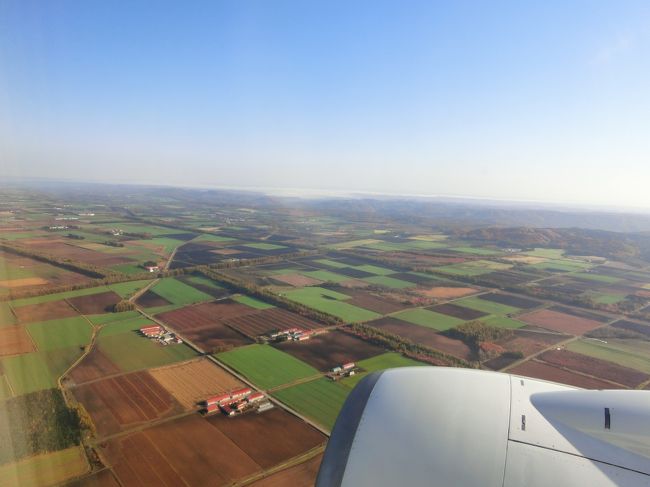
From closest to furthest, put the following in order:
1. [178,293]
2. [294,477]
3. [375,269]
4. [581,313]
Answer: [294,477] → [581,313] → [178,293] → [375,269]

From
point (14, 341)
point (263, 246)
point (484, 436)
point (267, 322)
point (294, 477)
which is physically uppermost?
point (484, 436)

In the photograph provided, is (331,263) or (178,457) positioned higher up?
(178,457)

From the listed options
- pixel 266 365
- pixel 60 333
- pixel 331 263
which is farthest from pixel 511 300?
pixel 60 333

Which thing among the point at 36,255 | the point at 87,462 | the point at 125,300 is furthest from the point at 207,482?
the point at 36,255

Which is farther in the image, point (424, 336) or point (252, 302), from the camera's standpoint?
point (252, 302)

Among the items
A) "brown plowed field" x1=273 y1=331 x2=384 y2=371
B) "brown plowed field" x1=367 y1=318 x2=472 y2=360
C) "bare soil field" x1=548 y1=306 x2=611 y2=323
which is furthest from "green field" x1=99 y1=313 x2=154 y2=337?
"bare soil field" x1=548 y1=306 x2=611 y2=323

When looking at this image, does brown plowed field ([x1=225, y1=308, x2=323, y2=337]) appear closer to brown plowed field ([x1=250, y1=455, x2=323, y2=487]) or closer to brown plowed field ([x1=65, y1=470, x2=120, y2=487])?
brown plowed field ([x1=250, y1=455, x2=323, y2=487])

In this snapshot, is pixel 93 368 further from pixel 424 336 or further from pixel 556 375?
pixel 556 375
